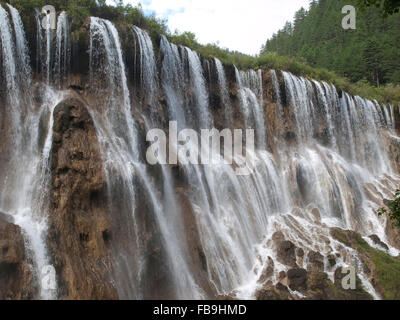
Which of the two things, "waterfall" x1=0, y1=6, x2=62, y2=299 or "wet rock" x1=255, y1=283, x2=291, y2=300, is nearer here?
"waterfall" x1=0, y1=6, x2=62, y2=299

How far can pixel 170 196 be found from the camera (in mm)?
12391

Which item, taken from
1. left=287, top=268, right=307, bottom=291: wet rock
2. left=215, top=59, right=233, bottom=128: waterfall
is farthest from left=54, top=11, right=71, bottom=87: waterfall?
left=287, top=268, right=307, bottom=291: wet rock

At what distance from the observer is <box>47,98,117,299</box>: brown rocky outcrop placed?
8609mm

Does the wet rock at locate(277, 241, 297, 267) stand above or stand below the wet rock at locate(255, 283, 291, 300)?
above

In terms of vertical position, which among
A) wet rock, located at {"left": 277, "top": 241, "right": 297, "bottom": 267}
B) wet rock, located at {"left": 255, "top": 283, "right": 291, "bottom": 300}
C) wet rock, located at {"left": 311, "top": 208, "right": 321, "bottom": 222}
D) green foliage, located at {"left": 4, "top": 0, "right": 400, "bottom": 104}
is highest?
green foliage, located at {"left": 4, "top": 0, "right": 400, "bottom": 104}

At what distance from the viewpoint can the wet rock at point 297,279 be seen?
11.4 meters

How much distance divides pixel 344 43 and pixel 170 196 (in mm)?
44437

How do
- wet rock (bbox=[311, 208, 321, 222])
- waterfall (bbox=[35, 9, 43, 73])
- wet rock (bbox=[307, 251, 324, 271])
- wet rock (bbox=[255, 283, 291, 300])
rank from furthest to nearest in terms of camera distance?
wet rock (bbox=[311, 208, 321, 222]) → wet rock (bbox=[307, 251, 324, 271]) → waterfall (bbox=[35, 9, 43, 73]) → wet rock (bbox=[255, 283, 291, 300])

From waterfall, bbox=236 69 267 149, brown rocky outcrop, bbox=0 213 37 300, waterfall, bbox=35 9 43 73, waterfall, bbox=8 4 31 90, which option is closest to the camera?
brown rocky outcrop, bbox=0 213 37 300

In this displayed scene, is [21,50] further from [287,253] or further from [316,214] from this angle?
[316,214]

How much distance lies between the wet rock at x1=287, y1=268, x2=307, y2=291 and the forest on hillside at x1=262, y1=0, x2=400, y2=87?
97.7 ft

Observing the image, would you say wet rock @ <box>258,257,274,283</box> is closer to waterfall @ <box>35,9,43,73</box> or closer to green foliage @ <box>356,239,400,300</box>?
green foliage @ <box>356,239,400,300</box>

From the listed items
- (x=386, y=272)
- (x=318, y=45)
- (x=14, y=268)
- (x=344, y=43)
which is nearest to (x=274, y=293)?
(x=386, y=272)
